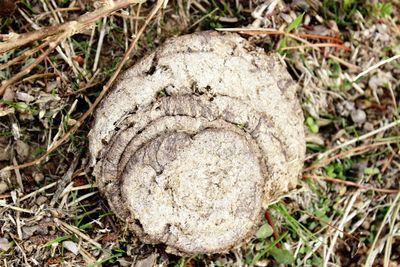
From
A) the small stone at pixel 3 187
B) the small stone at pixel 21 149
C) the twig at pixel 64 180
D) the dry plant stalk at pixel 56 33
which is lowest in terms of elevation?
the twig at pixel 64 180

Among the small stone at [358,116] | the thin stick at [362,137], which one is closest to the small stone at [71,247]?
the thin stick at [362,137]

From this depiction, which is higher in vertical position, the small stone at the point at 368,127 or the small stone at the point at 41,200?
the small stone at the point at 41,200

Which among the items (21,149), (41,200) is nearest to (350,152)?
(41,200)

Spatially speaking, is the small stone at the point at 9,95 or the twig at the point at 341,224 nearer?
the small stone at the point at 9,95

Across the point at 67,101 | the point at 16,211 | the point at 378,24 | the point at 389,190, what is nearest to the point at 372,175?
the point at 389,190

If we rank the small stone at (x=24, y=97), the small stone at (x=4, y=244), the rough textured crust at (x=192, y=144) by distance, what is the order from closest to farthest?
1. the rough textured crust at (x=192, y=144)
2. the small stone at (x=4, y=244)
3. the small stone at (x=24, y=97)

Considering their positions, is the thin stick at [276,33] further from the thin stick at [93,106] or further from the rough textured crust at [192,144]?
the thin stick at [93,106]

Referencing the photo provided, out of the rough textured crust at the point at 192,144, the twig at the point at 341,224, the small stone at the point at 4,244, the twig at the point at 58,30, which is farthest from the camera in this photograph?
the twig at the point at 341,224

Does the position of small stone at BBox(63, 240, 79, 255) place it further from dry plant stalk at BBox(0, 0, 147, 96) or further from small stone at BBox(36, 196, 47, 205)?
dry plant stalk at BBox(0, 0, 147, 96)

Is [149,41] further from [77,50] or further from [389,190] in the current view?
[389,190]
